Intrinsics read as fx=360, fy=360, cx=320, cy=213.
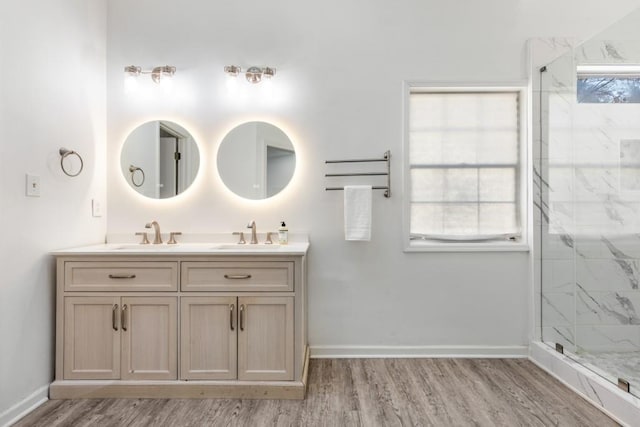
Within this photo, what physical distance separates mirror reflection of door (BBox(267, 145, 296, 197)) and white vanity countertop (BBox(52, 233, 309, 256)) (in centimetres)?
37

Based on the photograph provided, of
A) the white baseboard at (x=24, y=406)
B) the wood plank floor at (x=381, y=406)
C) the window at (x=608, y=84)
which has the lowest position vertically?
the wood plank floor at (x=381, y=406)

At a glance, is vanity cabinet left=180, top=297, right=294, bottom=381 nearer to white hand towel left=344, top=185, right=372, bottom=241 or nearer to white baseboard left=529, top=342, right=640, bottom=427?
white hand towel left=344, top=185, right=372, bottom=241

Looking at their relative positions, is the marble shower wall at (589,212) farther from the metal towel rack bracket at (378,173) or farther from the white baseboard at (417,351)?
the metal towel rack bracket at (378,173)

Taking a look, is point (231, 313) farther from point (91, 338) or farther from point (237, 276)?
point (91, 338)

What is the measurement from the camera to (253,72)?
2479 millimetres

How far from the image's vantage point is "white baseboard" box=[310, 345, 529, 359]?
8.38ft

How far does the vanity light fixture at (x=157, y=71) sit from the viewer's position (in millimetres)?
2516

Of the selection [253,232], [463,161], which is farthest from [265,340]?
[463,161]

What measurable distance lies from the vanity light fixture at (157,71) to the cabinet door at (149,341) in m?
1.53

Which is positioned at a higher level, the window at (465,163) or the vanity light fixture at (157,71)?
the vanity light fixture at (157,71)

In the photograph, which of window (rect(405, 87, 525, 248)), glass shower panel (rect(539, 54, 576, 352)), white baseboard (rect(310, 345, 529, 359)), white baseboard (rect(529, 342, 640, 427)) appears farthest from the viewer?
window (rect(405, 87, 525, 248))

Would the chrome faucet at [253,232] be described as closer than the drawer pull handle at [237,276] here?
No

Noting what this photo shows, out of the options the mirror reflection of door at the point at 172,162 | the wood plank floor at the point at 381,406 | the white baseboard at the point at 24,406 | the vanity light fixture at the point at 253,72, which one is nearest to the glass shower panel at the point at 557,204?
the wood plank floor at the point at 381,406

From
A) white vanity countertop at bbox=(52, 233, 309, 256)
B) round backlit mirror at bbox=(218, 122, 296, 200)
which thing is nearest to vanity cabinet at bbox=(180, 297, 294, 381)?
white vanity countertop at bbox=(52, 233, 309, 256)
